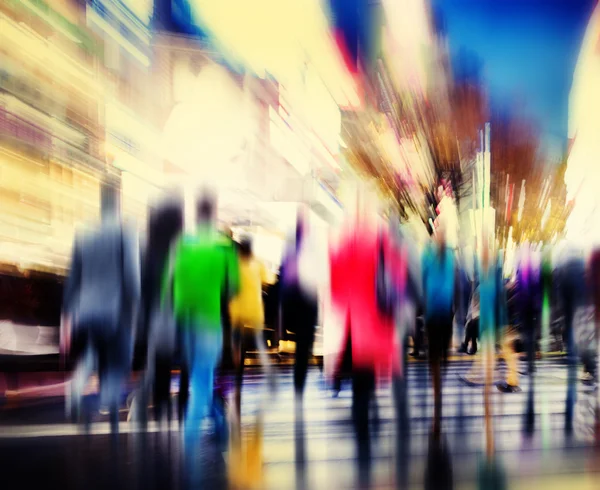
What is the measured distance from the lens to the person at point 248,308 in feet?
9.67

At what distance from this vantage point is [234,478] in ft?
8.74

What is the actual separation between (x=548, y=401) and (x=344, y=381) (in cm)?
126

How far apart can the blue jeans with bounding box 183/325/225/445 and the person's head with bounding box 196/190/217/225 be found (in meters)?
0.60

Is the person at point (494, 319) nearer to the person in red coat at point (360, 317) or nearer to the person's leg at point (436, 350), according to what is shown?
the person's leg at point (436, 350)

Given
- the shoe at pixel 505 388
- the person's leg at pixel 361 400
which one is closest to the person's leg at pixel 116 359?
the person's leg at pixel 361 400

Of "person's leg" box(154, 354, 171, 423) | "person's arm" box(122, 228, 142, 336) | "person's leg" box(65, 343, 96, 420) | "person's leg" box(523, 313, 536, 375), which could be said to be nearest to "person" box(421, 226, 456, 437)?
"person's leg" box(523, 313, 536, 375)

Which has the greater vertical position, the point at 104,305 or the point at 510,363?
the point at 104,305

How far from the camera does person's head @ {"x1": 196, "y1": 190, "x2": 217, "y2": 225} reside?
2.96m

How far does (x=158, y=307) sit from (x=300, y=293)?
81 cm

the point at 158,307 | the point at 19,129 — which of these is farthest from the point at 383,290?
the point at 19,129

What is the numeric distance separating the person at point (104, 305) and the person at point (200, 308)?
0.25 metres

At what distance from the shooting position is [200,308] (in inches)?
Answer: 115

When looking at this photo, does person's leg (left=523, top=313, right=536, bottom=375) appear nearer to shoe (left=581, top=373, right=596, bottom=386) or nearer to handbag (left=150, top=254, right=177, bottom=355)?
shoe (left=581, top=373, right=596, bottom=386)

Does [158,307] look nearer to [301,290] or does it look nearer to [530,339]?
[301,290]
